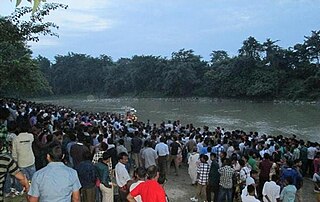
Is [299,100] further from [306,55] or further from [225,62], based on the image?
[225,62]

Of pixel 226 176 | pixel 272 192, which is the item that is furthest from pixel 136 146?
pixel 272 192

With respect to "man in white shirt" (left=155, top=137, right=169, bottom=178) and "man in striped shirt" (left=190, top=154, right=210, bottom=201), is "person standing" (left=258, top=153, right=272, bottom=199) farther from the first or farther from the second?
"man in white shirt" (left=155, top=137, right=169, bottom=178)

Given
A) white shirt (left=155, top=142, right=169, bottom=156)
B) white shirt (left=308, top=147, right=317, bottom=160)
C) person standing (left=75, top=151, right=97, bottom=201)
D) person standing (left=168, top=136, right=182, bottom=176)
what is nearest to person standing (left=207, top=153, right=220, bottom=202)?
white shirt (left=155, top=142, right=169, bottom=156)

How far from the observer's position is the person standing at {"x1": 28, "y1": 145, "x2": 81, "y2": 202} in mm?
3378

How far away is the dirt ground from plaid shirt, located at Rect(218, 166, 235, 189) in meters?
1.36

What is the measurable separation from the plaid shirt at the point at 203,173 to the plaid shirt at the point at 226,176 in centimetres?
51

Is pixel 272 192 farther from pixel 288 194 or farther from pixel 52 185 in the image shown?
pixel 52 185

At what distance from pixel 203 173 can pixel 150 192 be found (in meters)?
3.76

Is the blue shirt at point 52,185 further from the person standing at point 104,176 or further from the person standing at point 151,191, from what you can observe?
the person standing at point 104,176

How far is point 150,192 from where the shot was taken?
4.07 meters

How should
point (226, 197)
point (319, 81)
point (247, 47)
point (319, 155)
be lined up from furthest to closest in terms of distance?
1. point (247, 47)
2. point (319, 81)
3. point (319, 155)
4. point (226, 197)

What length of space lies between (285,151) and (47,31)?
292 inches

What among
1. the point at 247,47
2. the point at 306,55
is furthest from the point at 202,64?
the point at 306,55

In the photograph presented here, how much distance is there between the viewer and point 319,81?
4616 cm
